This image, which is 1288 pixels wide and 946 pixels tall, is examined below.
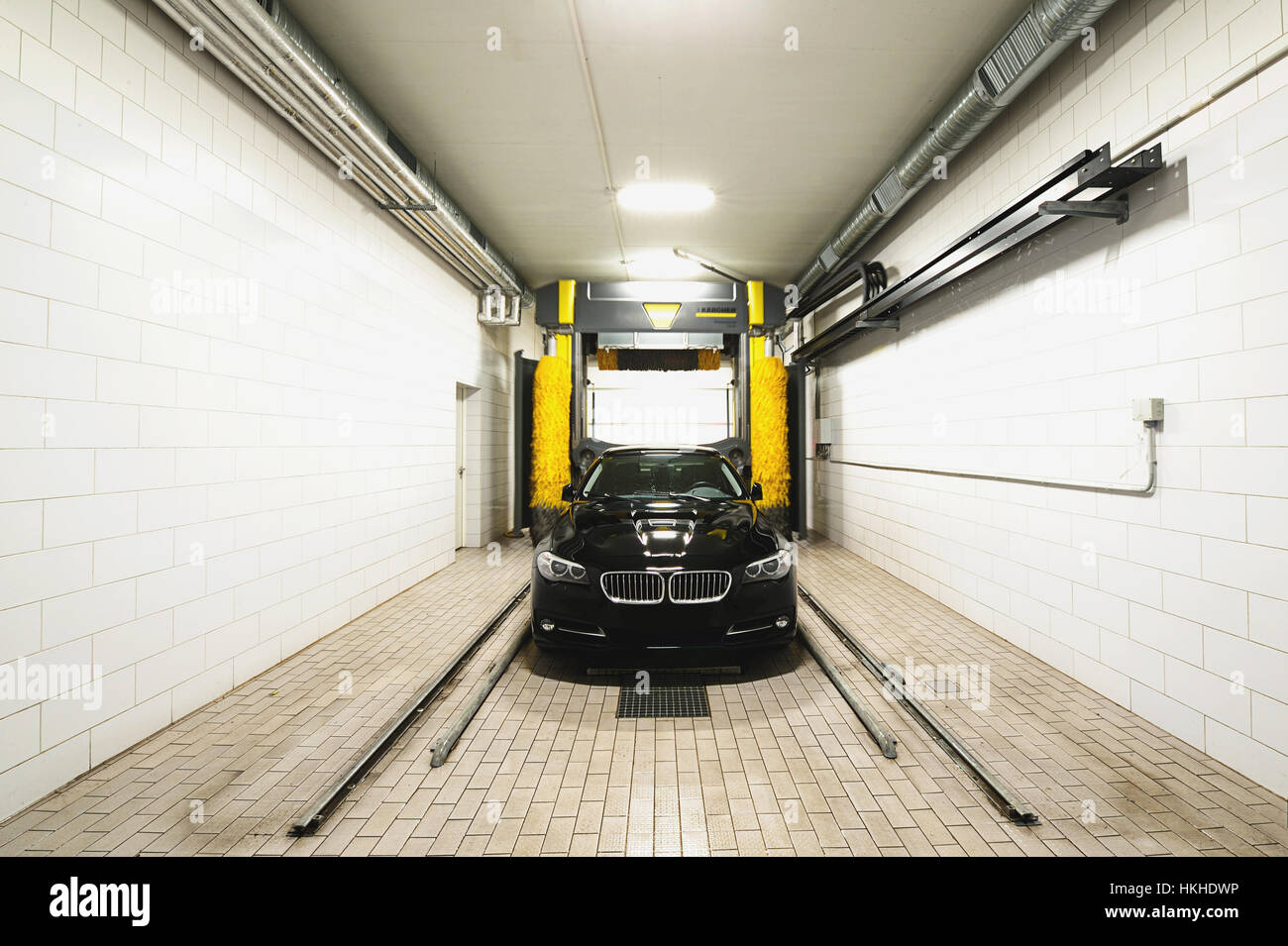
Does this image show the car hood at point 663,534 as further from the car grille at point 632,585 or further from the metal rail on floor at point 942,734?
the metal rail on floor at point 942,734

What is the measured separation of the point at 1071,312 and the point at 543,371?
6445 mm

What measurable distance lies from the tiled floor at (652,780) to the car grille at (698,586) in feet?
1.90

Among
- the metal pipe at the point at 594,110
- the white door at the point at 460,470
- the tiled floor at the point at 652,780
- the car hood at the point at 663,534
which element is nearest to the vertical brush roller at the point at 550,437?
the white door at the point at 460,470

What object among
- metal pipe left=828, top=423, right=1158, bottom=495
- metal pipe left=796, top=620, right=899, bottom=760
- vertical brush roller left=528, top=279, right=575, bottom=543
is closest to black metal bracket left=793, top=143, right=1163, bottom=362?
metal pipe left=828, top=423, right=1158, bottom=495

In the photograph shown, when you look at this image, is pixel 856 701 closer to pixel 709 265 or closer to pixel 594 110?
pixel 594 110

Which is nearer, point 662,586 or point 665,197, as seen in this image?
point 662,586

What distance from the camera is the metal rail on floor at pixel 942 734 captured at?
2217 mm

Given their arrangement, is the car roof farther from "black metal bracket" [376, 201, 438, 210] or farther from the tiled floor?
"black metal bracket" [376, 201, 438, 210]

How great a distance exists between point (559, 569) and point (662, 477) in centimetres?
157

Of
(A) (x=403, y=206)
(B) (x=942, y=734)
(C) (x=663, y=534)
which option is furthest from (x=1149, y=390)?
(A) (x=403, y=206)

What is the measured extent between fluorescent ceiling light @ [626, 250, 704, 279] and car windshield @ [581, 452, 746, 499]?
13.1 feet

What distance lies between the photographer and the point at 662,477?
4.88 m

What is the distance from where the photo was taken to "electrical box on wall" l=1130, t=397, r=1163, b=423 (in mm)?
2943

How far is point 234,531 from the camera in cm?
352
